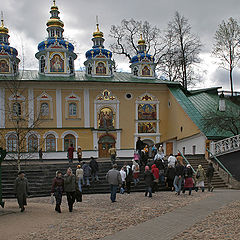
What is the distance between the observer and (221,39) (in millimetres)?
36312

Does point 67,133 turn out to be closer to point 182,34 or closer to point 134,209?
point 182,34

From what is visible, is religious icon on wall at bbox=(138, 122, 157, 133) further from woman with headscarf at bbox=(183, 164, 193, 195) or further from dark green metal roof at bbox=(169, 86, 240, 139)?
woman with headscarf at bbox=(183, 164, 193, 195)

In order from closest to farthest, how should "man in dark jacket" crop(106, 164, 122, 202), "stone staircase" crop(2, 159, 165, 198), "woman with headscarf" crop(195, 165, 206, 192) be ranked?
"man in dark jacket" crop(106, 164, 122, 202) < "woman with headscarf" crop(195, 165, 206, 192) < "stone staircase" crop(2, 159, 165, 198)

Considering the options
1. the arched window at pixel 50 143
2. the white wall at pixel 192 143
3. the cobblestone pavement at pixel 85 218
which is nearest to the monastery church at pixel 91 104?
the arched window at pixel 50 143

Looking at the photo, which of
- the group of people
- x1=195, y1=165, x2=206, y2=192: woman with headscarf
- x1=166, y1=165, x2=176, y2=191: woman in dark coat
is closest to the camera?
the group of people

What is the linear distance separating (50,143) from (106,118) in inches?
228

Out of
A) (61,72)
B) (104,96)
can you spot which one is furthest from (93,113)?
(61,72)

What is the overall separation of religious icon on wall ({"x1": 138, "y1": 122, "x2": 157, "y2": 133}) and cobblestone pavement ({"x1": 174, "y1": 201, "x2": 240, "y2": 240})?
2394cm

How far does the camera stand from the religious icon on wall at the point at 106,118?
3447 cm

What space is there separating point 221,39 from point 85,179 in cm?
2417

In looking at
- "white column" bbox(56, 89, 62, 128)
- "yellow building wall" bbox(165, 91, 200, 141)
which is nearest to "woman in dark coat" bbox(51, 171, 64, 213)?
"yellow building wall" bbox(165, 91, 200, 141)

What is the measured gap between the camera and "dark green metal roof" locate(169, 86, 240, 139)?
89.9ft

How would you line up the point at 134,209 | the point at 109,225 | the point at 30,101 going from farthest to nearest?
the point at 30,101
the point at 134,209
the point at 109,225

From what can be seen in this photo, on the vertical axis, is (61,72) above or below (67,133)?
above
